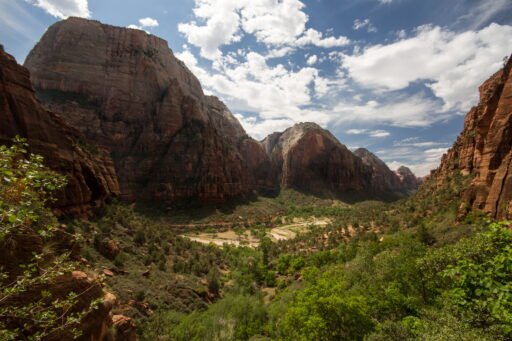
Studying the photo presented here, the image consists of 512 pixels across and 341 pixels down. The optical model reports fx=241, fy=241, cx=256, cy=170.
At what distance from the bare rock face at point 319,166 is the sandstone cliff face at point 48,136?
361ft

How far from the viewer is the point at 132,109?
266 feet

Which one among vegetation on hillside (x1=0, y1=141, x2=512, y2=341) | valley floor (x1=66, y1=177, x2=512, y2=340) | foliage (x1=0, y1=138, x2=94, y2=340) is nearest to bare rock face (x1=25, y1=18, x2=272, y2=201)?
vegetation on hillside (x1=0, y1=141, x2=512, y2=341)

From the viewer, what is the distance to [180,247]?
30453 millimetres

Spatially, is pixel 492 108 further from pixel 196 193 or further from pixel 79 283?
pixel 196 193

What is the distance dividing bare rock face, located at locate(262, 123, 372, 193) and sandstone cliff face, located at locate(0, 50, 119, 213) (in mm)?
110024

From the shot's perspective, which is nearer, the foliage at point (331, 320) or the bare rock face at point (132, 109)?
the foliage at point (331, 320)

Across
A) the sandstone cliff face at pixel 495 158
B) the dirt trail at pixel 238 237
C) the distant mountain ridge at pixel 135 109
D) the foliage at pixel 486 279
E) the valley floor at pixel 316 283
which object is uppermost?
the distant mountain ridge at pixel 135 109

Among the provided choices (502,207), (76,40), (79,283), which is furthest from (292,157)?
(79,283)

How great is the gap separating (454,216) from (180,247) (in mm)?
30569

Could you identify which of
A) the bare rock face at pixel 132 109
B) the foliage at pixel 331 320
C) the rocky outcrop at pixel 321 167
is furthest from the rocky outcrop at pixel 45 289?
the rocky outcrop at pixel 321 167

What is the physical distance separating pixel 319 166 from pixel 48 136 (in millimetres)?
125474

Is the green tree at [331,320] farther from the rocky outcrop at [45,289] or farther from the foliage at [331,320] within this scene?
the rocky outcrop at [45,289]

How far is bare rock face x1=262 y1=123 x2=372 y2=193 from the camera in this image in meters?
130

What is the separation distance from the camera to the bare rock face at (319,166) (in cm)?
12975
